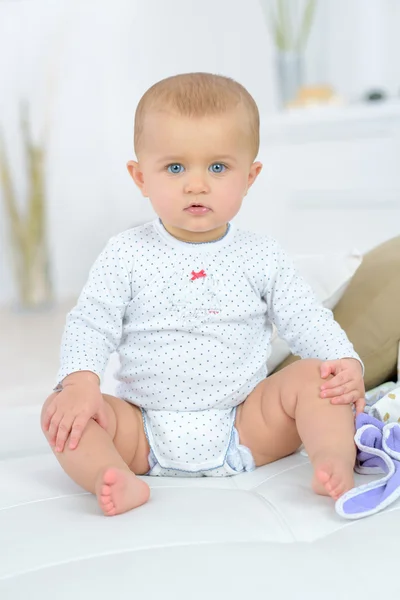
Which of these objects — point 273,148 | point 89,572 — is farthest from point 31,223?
point 89,572

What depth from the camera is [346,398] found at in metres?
1.19

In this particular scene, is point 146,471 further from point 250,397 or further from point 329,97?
point 329,97

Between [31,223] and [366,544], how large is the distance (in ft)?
9.22

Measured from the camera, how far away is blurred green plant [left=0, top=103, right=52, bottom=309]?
3562 millimetres

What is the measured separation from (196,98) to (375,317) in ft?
1.78

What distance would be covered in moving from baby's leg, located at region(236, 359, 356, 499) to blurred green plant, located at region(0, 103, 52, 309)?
243 centimetres

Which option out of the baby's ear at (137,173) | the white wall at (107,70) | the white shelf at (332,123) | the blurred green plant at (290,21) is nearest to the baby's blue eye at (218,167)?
the baby's ear at (137,173)

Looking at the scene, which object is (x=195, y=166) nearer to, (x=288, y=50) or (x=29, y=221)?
(x=29, y=221)

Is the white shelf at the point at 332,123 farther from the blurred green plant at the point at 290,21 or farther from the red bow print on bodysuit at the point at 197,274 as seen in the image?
the red bow print on bodysuit at the point at 197,274

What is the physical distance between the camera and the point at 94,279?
128cm

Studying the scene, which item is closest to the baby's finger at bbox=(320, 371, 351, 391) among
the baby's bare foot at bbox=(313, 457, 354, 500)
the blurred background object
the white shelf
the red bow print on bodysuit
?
the baby's bare foot at bbox=(313, 457, 354, 500)

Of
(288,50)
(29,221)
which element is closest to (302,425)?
(29,221)

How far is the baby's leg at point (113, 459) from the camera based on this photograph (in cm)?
104

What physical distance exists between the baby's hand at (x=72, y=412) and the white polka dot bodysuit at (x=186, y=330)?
60 mm
